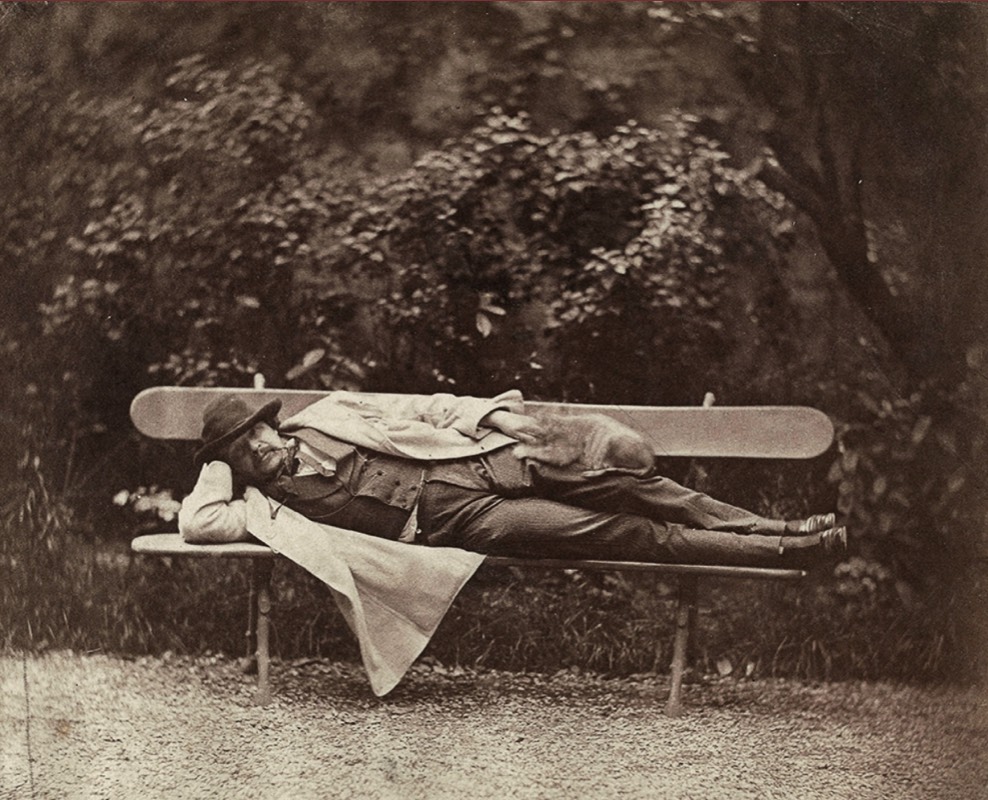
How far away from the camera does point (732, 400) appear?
3951mm

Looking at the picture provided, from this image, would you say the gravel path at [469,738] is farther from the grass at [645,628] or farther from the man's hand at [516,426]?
the man's hand at [516,426]

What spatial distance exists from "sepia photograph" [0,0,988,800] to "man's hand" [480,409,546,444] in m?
0.02

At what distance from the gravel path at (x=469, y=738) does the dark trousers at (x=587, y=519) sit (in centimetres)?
48

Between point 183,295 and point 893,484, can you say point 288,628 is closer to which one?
point 183,295

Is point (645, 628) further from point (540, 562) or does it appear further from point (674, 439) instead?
point (674, 439)

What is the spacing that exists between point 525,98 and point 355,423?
1.27 m

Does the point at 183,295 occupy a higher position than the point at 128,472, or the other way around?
the point at 183,295

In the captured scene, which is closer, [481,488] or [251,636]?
[481,488]

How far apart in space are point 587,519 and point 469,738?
33.8 inches

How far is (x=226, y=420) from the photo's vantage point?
3.92 metres

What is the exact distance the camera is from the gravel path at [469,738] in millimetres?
3902

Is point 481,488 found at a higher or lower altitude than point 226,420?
lower

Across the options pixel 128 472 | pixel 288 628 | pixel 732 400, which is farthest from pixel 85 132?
pixel 732 400

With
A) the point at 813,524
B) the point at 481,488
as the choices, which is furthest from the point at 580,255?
the point at 813,524
